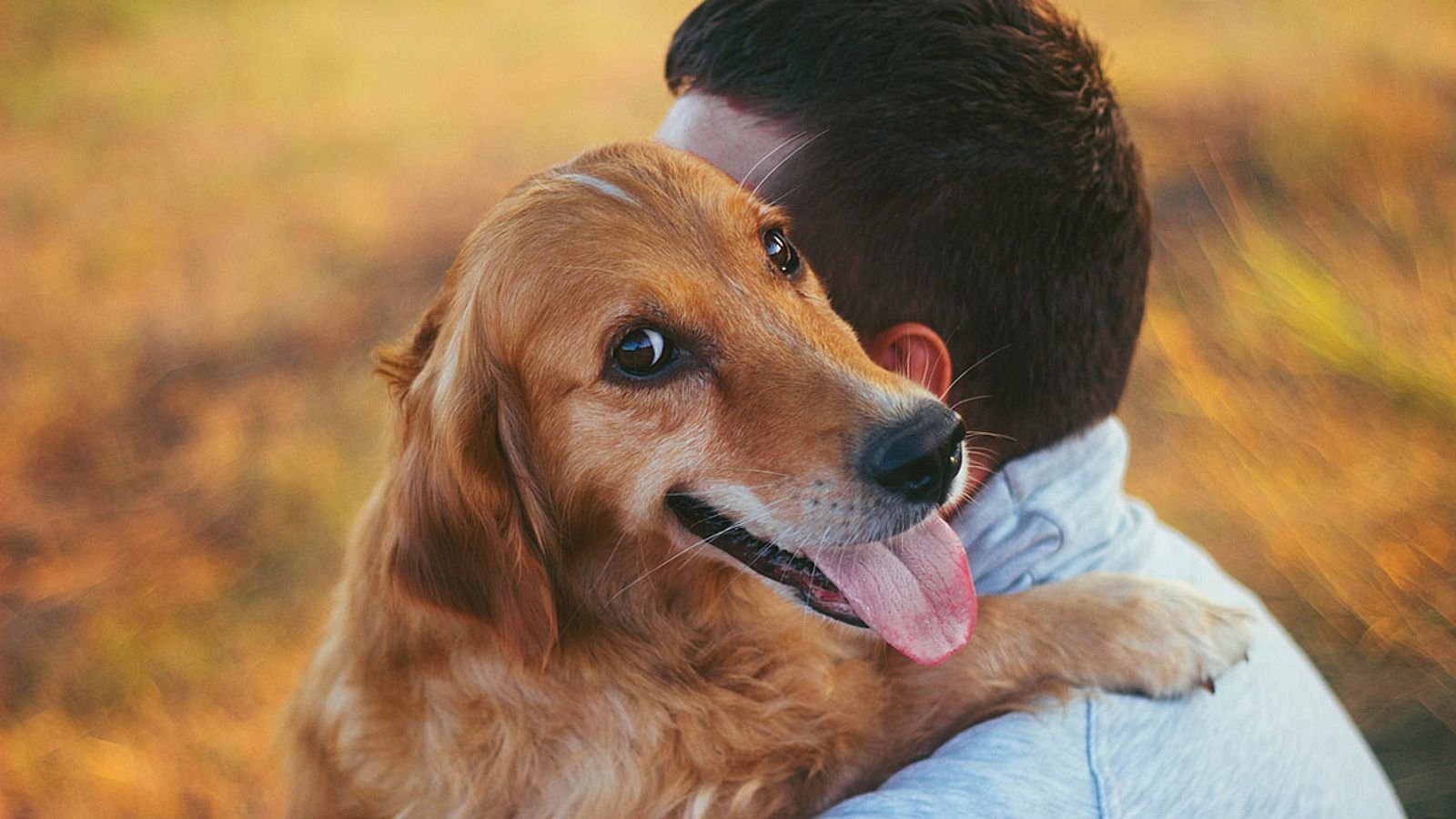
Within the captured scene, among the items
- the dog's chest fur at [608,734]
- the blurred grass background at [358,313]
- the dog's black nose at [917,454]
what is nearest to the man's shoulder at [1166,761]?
the dog's chest fur at [608,734]

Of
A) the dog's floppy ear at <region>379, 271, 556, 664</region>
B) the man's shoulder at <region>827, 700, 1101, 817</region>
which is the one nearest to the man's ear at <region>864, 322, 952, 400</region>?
the man's shoulder at <region>827, 700, 1101, 817</region>

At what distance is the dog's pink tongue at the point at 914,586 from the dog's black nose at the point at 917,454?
13 centimetres

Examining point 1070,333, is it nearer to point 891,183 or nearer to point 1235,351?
point 891,183

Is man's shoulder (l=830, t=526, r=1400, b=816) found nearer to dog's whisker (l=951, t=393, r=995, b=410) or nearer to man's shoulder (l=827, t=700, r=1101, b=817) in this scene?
man's shoulder (l=827, t=700, r=1101, b=817)

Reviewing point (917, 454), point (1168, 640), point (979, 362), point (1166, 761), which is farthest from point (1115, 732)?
point (979, 362)

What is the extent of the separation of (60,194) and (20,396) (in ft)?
5.36

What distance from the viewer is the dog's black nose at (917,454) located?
195cm

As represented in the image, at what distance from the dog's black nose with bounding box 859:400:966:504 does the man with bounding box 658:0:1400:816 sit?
315mm

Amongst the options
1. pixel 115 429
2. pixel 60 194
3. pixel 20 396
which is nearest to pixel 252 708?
pixel 115 429

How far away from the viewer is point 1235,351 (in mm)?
6172

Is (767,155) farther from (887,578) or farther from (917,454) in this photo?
(887,578)

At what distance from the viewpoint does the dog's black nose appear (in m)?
1.95

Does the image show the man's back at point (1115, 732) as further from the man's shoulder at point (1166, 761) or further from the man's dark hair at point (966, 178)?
the man's dark hair at point (966, 178)

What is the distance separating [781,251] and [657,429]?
0.48 m
